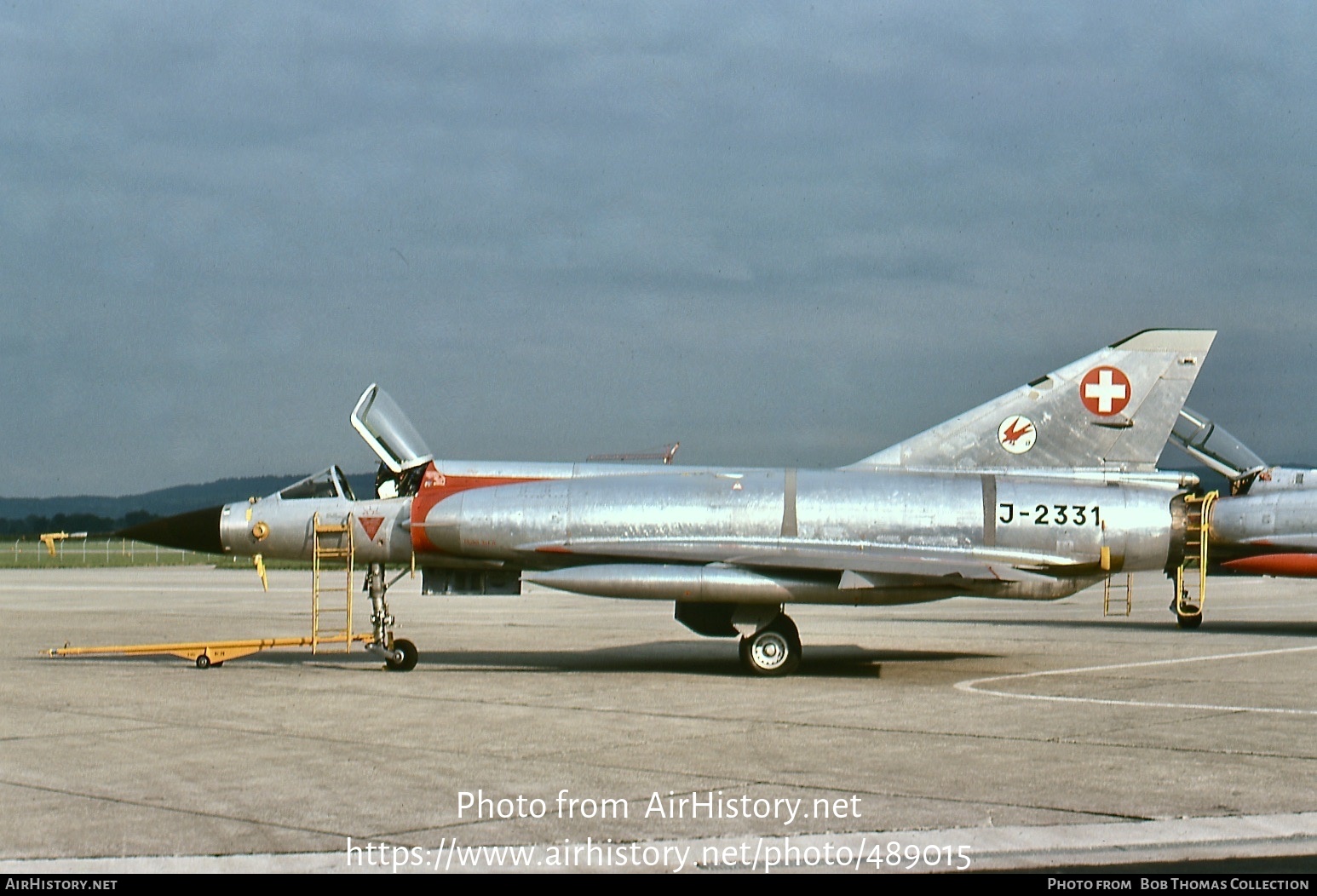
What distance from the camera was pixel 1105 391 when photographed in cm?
1569

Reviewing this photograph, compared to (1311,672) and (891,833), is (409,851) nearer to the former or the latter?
(891,833)

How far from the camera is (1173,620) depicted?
26656mm

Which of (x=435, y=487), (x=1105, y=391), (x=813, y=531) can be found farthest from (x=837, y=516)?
(x=435, y=487)

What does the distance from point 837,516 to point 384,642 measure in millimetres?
5371

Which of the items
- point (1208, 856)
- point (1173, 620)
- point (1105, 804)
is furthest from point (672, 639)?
point (1208, 856)

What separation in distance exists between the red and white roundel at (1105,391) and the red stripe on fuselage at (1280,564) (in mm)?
7828

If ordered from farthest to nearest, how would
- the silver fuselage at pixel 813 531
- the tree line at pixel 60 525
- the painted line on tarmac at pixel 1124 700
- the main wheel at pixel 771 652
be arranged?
the tree line at pixel 60 525 → the main wheel at pixel 771 652 → the silver fuselage at pixel 813 531 → the painted line on tarmac at pixel 1124 700

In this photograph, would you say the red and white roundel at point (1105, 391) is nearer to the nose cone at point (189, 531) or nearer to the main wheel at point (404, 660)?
the main wheel at point (404, 660)

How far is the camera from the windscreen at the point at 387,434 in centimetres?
1641

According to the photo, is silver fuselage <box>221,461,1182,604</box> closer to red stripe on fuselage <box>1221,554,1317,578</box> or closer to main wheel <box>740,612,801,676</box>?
main wheel <box>740,612,801,676</box>

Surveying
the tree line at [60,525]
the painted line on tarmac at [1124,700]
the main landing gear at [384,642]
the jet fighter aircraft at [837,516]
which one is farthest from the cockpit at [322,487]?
the tree line at [60,525]

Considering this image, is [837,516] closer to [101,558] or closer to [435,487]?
[435,487]

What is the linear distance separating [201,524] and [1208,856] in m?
12.9

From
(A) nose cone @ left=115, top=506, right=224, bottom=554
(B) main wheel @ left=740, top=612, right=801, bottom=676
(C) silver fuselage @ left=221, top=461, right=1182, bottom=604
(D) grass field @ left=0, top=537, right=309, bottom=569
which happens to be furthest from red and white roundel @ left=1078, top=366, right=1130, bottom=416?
(D) grass field @ left=0, top=537, right=309, bottom=569
